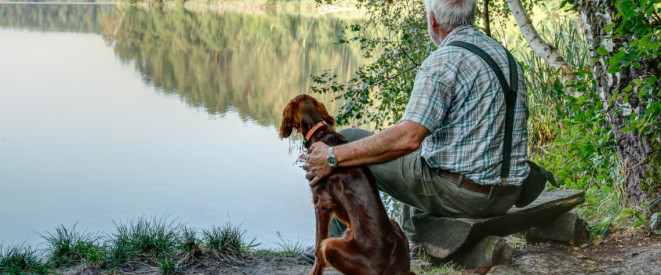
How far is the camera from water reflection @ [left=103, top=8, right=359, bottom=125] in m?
15.0

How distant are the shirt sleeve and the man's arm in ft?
0.10

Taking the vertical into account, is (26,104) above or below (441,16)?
below

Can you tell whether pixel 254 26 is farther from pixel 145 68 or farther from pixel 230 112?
pixel 230 112

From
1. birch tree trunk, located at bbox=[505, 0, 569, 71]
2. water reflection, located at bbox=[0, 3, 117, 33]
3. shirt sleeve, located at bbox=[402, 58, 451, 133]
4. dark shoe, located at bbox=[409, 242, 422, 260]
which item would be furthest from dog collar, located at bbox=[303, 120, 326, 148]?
water reflection, located at bbox=[0, 3, 117, 33]

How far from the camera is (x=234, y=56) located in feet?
70.4

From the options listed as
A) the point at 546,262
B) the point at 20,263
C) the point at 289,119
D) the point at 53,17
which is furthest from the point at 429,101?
the point at 53,17

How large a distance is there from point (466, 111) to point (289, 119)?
799 mm

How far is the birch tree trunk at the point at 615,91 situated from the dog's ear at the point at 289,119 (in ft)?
6.69

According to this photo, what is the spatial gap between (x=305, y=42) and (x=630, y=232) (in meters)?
19.5

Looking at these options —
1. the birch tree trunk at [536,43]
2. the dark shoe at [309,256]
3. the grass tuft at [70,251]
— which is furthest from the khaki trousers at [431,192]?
the birch tree trunk at [536,43]

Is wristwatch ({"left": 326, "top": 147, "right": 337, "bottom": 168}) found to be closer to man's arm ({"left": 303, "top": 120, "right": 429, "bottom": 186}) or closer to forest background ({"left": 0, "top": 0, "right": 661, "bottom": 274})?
man's arm ({"left": 303, "top": 120, "right": 429, "bottom": 186})

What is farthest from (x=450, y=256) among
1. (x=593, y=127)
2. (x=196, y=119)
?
(x=196, y=119)

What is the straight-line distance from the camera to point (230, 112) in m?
13.4

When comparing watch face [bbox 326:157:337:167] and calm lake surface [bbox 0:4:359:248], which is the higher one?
watch face [bbox 326:157:337:167]
